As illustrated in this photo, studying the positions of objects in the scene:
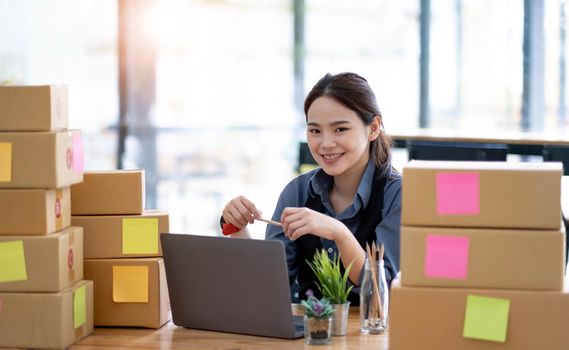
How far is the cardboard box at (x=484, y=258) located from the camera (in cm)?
180

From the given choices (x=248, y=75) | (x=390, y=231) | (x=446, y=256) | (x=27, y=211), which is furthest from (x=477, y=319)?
(x=248, y=75)

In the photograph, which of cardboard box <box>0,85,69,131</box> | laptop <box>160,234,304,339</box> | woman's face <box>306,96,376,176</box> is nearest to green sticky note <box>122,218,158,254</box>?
laptop <box>160,234,304,339</box>

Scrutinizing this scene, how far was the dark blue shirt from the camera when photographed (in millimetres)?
2449

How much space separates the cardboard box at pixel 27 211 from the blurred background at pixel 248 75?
4005mm

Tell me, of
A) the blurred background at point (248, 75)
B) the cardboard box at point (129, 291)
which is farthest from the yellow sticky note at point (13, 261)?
the blurred background at point (248, 75)

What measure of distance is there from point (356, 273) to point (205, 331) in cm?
44

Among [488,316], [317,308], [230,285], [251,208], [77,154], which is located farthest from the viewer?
[251,208]

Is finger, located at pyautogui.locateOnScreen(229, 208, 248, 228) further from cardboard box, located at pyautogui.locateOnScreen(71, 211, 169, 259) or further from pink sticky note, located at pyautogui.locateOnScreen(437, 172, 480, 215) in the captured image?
pink sticky note, located at pyautogui.locateOnScreen(437, 172, 480, 215)

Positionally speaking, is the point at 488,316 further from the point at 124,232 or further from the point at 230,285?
the point at 124,232

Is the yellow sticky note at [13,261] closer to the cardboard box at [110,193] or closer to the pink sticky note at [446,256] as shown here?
the cardboard box at [110,193]

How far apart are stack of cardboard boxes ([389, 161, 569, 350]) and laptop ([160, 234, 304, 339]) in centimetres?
27

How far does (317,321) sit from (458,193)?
41 centimetres

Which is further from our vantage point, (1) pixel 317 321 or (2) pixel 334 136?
(2) pixel 334 136

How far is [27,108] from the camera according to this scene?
79.8 inches
